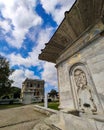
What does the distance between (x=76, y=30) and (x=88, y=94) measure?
299cm

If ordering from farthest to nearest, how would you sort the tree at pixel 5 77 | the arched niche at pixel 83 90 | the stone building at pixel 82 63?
the tree at pixel 5 77 < the arched niche at pixel 83 90 < the stone building at pixel 82 63

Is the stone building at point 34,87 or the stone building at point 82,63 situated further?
A: the stone building at point 34,87

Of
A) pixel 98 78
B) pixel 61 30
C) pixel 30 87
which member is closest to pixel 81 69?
pixel 98 78

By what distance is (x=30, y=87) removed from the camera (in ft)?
169

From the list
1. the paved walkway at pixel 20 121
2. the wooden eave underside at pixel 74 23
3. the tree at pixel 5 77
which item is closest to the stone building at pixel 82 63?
the wooden eave underside at pixel 74 23

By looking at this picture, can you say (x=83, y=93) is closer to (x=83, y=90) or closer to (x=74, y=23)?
(x=83, y=90)

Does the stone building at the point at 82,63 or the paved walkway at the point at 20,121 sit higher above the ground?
the stone building at the point at 82,63

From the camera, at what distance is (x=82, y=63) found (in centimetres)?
494

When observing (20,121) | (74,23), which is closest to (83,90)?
(74,23)

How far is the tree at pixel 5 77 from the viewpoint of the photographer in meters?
26.6

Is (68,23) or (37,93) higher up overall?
(37,93)

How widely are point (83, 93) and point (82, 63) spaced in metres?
1.33

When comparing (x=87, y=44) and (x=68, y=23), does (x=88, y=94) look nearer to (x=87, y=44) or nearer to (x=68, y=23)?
(x=87, y=44)

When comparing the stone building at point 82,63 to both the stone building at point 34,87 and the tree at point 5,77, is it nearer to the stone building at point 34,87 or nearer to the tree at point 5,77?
the tree at point 5,77
